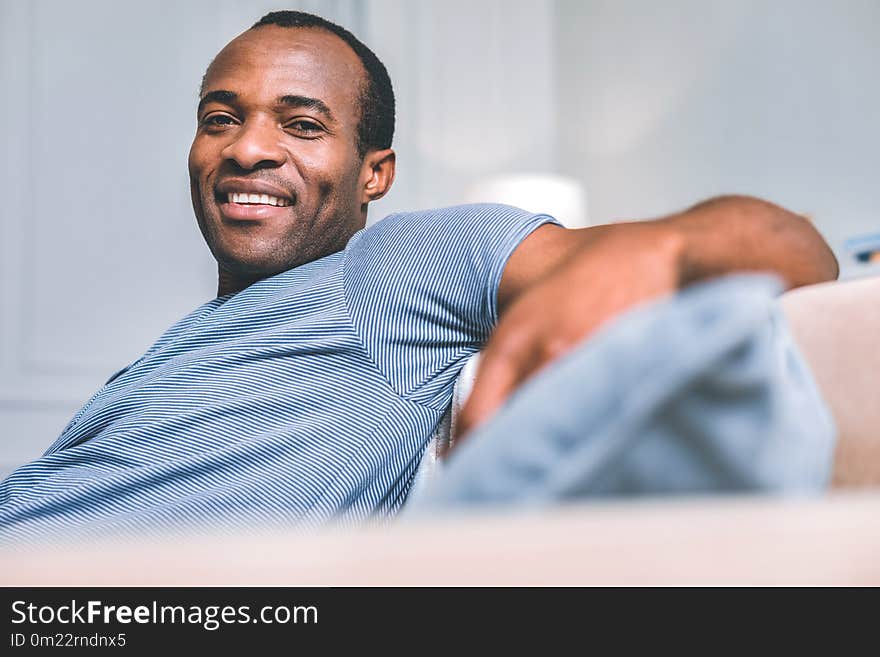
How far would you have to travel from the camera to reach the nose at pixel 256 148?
3.81 feet

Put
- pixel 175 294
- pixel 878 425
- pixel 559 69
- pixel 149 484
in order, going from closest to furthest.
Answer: pixel 878 425 < pixel 149 484 < pixel 175 294 < pixel 559 69

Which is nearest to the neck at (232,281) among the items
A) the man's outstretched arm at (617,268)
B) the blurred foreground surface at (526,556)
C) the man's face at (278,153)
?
the man's face at (278,153)

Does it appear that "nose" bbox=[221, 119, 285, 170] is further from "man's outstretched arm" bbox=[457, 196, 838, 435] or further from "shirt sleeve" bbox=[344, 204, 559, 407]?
"man's outstretched arm" bbox=[457, 196, 838, 435]

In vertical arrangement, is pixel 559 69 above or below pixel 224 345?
above

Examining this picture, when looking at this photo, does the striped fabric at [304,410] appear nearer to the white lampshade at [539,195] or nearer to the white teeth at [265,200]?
the white teeth at [265,200]

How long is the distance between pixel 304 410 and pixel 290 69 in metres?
0.58

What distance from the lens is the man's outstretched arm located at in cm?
45

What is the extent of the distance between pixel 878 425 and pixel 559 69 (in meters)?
2.69

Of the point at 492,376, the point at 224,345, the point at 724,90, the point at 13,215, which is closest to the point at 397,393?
the point at 224,345

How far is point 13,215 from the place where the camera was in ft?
7.25

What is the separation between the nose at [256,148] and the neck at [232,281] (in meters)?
0.14

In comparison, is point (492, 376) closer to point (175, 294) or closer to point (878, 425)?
point (878, 425)

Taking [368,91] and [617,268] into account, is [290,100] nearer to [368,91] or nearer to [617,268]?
[368,91]
